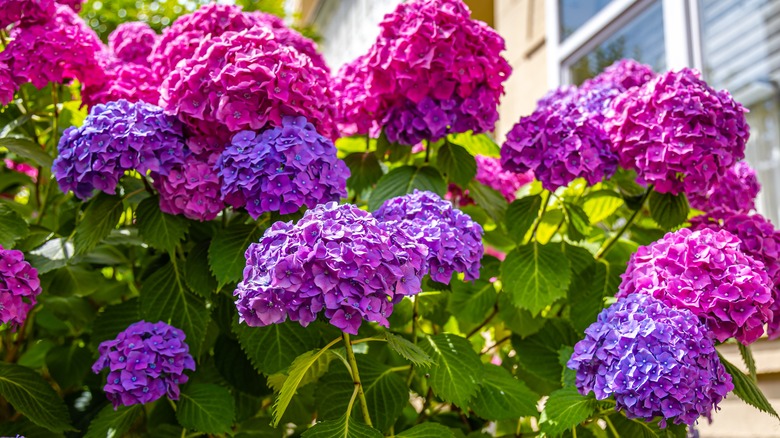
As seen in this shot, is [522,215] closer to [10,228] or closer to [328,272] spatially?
[328,272]

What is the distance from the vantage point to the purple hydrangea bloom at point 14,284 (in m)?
1.53

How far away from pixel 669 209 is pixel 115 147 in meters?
1.27

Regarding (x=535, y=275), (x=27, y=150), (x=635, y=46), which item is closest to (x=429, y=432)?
(x=535, y=275)

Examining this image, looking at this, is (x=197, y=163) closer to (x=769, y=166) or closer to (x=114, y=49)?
(x=114, y=49)

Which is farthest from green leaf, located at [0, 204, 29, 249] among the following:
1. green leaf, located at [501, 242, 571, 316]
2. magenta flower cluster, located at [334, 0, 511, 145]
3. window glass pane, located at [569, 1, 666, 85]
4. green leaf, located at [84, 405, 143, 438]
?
window glass pane, located at [569, 1, 666, 85]

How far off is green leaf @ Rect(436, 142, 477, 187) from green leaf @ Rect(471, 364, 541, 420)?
52 centimetres

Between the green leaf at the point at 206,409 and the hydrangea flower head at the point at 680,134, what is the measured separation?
3.44 feet

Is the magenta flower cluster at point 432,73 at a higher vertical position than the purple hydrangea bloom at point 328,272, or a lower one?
higher

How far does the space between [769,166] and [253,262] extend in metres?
2.77

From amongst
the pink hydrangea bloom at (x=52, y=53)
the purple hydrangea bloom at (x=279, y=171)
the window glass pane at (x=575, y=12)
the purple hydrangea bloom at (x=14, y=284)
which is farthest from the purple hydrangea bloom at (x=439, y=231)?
the window glass pane at (x=575, y=12)

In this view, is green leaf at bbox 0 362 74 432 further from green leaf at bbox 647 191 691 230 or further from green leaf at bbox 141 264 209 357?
green leaf at bbox 647 191 691 230

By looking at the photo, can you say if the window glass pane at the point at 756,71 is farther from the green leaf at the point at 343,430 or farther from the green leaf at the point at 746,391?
the green leaf at the point at 343,430

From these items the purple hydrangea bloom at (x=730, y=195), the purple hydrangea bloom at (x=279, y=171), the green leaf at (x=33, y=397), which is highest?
the purple hydrangea bloom at (x=730, y=195)

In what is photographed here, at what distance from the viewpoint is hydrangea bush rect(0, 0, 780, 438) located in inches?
55.4
